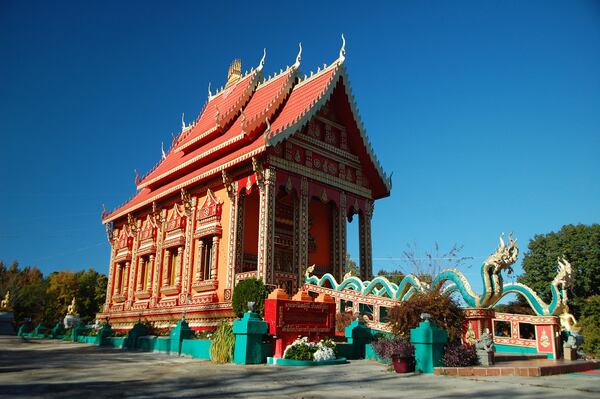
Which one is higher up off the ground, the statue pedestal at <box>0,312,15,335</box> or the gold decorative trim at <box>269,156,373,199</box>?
the gold decorative trim at <box>269,156,373,199</box>

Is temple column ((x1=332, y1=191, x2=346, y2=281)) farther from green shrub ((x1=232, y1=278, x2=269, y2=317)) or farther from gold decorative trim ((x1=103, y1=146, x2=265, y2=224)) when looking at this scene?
green shrub ((x1=232, y1=278, x2=269, y2=317))

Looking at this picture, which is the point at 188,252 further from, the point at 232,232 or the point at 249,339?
the point at 249,339

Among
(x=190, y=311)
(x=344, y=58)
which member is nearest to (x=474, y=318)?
(x=190, y=311)

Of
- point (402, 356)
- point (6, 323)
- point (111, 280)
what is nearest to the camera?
point (402, 356)

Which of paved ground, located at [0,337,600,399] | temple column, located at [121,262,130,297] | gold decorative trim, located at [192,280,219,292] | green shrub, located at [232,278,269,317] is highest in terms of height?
temple column, located at [121,262,130,297]

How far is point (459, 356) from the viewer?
9.12m

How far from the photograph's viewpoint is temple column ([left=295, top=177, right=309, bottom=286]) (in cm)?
1761

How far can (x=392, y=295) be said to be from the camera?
46.7 feet

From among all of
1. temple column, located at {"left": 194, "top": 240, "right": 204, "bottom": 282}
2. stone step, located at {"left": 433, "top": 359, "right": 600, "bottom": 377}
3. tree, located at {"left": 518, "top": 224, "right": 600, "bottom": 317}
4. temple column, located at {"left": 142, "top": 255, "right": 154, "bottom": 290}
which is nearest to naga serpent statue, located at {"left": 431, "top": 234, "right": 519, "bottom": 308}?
stone step, located at {"left": 433, "top": 359, "right": 600, "bottom": 377}

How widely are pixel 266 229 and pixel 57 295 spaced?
112 feet

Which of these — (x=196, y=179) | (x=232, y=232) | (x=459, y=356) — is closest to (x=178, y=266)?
(x=196, y=179)

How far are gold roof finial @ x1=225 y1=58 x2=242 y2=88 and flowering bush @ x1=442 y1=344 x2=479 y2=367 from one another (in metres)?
18.6

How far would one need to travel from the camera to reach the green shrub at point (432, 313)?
10.1 m

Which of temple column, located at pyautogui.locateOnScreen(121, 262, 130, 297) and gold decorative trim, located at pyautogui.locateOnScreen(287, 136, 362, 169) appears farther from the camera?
temple column, located at pyautogui.locateOnScreen(121, 262, 130, 297)
